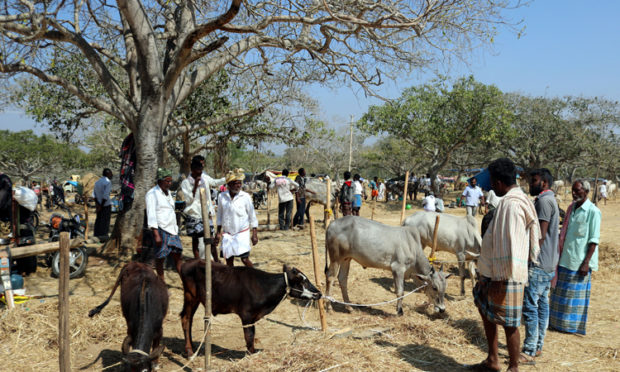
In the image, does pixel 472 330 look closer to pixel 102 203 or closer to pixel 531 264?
pixel 531 264

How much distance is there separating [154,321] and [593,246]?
556 cm

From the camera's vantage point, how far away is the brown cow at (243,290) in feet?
16.4

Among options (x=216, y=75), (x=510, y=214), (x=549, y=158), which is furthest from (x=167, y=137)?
(x=549, y=158)

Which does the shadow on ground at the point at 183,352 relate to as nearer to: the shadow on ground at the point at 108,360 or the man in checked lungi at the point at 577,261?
the shadow on ground at the point at 108,360

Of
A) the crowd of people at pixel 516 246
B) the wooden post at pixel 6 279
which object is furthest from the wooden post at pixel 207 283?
the wooden post at pixel 6 279

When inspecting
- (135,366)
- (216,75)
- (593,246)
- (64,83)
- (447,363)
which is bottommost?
(447,363)

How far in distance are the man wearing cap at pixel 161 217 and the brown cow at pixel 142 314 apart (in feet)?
4.74

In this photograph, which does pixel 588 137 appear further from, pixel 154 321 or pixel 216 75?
pixel 154 321

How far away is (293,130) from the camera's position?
13461mm

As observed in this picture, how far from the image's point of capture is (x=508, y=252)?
418 centimetres

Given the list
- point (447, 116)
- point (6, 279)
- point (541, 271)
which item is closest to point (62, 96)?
point (6, 279)

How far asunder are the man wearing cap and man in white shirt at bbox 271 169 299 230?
7.90 m

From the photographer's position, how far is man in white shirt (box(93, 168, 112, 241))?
12004 millimetres

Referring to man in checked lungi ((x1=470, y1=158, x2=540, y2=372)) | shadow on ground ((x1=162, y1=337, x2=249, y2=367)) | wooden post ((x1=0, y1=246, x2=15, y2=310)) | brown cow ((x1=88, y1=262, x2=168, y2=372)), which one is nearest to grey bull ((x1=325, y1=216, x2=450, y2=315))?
shadow on ground ((x1=162, y1=337, x2=249, y2=367))
